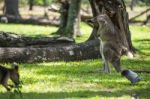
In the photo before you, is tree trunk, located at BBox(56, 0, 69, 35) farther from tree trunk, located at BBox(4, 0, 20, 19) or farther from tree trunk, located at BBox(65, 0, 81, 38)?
tree trunk, located at BBox(4, 0, 20, 19)

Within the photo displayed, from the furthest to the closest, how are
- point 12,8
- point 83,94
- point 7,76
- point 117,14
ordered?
point 12,8 < point 117,14 < point 83,94 < point 7,76

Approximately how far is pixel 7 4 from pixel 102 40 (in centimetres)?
3186

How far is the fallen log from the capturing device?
742 inches

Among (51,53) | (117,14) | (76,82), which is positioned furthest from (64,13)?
(76,82)

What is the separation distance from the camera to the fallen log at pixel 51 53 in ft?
61.8

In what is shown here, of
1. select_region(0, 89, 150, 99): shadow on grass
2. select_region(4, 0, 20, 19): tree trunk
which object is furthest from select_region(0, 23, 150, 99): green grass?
select_region(4, 0, 20, 19): tree trunk

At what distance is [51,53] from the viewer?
19.8 metres

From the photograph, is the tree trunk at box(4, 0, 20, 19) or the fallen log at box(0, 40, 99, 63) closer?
the fallen log at box(0, 40, 99, 63)

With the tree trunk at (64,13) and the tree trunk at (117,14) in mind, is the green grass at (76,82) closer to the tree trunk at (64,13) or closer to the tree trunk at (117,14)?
the tree trunk at (117,14)

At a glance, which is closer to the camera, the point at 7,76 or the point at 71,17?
the point at 7,76

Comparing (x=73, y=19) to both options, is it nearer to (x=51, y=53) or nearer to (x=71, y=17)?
(x=71, y=17)

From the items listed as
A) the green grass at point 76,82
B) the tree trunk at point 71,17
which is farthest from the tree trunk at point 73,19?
the green grass at point 76,82

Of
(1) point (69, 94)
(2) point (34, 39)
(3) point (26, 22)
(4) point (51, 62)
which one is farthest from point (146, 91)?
(3) point (26, 22)

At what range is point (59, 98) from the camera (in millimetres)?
12781
